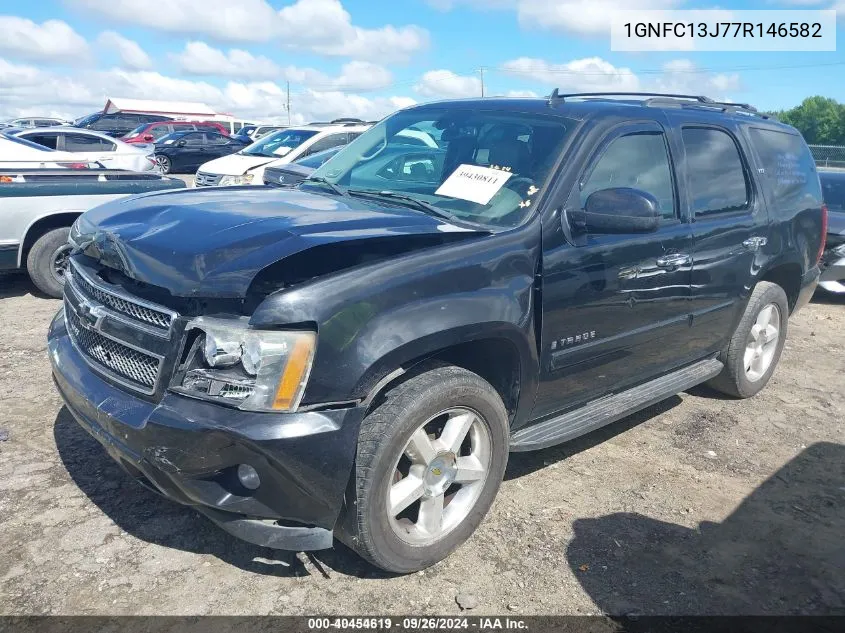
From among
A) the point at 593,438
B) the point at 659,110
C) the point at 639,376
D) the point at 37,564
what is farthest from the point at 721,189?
the point at 37,564

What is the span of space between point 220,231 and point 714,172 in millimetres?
2976

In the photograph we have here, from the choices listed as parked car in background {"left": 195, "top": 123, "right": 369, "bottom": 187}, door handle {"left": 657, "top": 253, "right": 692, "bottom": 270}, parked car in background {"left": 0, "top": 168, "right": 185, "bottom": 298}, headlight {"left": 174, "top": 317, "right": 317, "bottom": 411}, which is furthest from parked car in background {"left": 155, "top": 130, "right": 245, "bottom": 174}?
headlight {"left": 174, "top": 317, "right": 317, "bottom": 411}

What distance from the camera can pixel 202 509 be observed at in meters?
2.67

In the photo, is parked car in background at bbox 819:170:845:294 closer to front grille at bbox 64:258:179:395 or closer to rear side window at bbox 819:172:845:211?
A: rear side window at bbox 819:172:845:211

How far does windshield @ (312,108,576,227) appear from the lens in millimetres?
3381

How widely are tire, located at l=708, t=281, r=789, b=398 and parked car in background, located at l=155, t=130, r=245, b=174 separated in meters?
20.3

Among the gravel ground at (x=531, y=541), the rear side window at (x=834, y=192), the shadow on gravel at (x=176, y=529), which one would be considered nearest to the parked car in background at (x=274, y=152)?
the rear side window at (x=834, y=192)

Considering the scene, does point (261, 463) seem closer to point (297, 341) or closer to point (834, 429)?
point (297, 341)

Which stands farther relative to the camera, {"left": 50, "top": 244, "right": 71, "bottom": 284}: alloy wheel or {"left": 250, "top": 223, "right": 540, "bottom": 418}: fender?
{"left": 50, "top": 244, "right": 71, "bottom": 284}: alloy wheel

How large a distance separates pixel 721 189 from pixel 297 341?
9.94 feet

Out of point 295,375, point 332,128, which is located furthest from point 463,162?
point 332,128

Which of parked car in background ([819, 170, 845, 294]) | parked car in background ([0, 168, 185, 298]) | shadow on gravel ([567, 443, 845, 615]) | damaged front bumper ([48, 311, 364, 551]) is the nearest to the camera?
damaged front bumper ([48, 311, 364, 551])

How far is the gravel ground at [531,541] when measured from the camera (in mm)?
2875

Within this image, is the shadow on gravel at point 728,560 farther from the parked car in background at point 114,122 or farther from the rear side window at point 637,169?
the parked car in background at point 114,122
